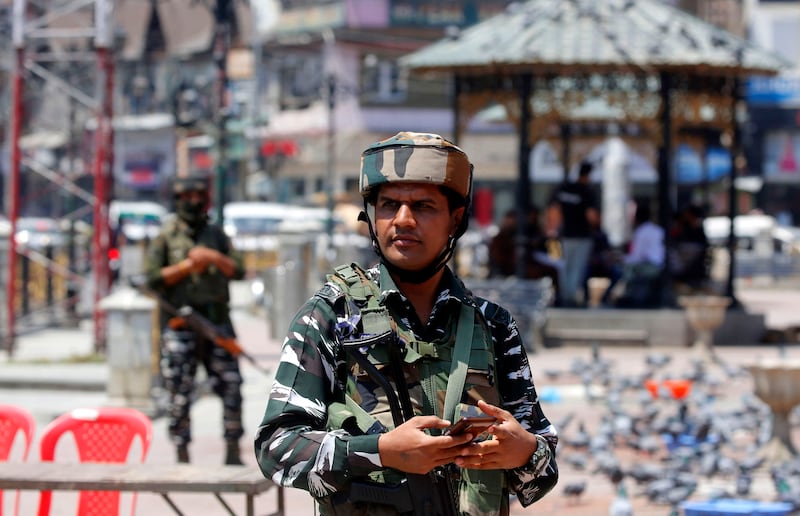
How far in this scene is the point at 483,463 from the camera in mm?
3438

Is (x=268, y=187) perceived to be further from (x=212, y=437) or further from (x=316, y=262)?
(x=212, y=437)

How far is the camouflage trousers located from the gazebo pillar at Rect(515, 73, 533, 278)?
11.2 metres

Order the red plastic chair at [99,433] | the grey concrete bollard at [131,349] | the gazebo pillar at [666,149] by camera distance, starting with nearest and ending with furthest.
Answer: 1. the red plastic chair at [99,433]
2. the grey concrete bollard at [131,349]
3. the gazebo pillar at [666,149]

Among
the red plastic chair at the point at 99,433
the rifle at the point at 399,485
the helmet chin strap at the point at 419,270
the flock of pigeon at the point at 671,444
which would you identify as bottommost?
the flock of pigeon at the point at 671,444

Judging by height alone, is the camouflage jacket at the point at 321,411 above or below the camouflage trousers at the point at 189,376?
above

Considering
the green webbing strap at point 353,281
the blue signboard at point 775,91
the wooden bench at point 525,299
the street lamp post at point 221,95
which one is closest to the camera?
the green webbing strap at point 353,281

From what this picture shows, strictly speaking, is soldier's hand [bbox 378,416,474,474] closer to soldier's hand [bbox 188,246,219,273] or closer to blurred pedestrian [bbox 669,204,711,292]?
soldier's hand [bbox 188,246,219,273]

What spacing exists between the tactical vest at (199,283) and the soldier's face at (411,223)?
6.32 metres

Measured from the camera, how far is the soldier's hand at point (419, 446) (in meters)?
3.31

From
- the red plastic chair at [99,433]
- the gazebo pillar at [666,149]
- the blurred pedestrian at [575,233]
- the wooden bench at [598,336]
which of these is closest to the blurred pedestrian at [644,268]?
the gazebo pillar at [666,149]

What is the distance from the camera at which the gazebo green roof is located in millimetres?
20109

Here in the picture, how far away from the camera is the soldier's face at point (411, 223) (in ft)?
11.8

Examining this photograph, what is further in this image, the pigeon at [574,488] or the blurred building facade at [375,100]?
the blurred building facade at [375,100]

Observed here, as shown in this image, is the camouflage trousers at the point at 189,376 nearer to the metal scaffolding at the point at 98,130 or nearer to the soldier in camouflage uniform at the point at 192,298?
the soldier in camouflage uniform at the point at 192,298
